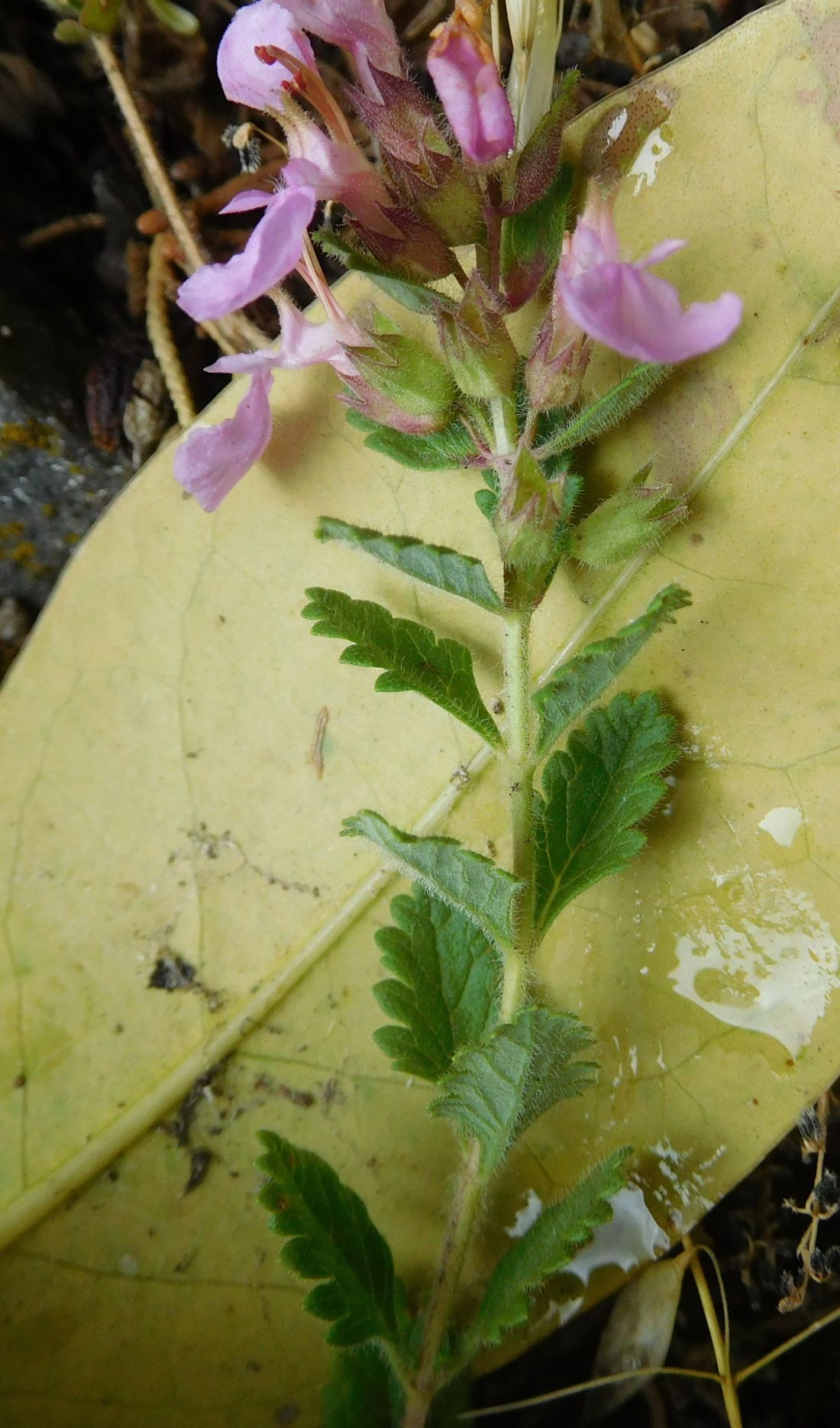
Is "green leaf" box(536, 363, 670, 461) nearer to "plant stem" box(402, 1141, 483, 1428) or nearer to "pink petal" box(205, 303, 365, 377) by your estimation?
"pink petal" box(205, 303, 365, 377)

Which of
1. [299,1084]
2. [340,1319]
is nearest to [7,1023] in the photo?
[299,1084]

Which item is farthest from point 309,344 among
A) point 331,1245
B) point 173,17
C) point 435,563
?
point 331,1245

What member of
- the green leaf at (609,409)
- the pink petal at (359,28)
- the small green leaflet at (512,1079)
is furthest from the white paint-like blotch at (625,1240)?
the pink petal at (359,28)

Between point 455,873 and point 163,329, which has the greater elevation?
point 163,329

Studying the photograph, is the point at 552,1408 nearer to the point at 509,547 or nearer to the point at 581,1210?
the point at 581,1210

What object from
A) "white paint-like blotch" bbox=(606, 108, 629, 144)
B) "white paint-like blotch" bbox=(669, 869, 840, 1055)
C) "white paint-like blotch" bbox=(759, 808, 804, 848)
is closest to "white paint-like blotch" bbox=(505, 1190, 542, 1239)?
"white paint-like blotch" bbox=(669, 869, 840, 1055)

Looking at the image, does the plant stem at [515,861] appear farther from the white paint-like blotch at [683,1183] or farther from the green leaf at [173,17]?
the green leaf at [173,17]

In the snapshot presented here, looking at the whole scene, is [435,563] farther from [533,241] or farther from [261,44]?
[261,44]
